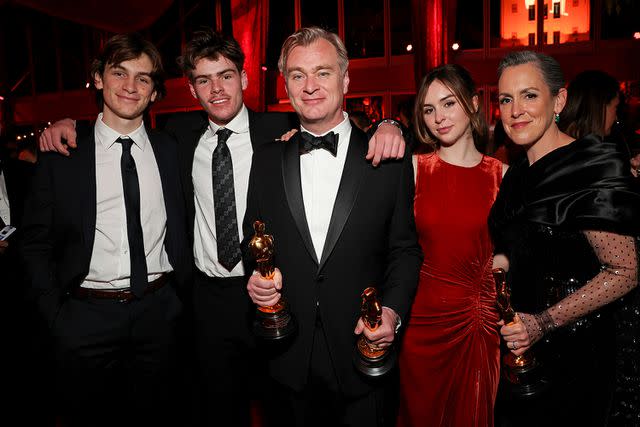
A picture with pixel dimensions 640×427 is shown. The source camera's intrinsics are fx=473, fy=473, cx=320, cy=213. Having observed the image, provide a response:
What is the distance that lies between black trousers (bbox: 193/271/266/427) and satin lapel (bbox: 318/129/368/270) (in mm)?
731

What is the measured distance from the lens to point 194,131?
2.62m

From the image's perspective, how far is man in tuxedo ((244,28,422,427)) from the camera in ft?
6.10

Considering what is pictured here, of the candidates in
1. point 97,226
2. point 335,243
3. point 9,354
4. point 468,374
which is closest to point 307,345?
point 335,243

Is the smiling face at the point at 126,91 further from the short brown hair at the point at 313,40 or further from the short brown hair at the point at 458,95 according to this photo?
the short brown hair at the point at 458,95

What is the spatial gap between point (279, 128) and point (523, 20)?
30.3 ft

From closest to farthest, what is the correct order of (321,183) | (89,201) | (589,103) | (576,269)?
(576,269)
(321,183)
(89,201)
(589,103)

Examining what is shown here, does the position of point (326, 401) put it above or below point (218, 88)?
below

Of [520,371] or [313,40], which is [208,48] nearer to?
A: [313,40]

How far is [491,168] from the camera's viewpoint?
2488mm

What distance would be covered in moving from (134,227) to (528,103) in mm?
1833

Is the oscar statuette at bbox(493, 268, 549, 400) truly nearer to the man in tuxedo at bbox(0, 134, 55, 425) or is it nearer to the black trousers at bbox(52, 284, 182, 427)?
the black trousers at bbox(52, 284, 182, 427)

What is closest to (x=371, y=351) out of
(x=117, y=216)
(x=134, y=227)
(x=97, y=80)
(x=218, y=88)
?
(x=134, y=227)

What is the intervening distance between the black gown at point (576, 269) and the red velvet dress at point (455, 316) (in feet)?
0.84

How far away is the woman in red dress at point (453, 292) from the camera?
2.34 meters
